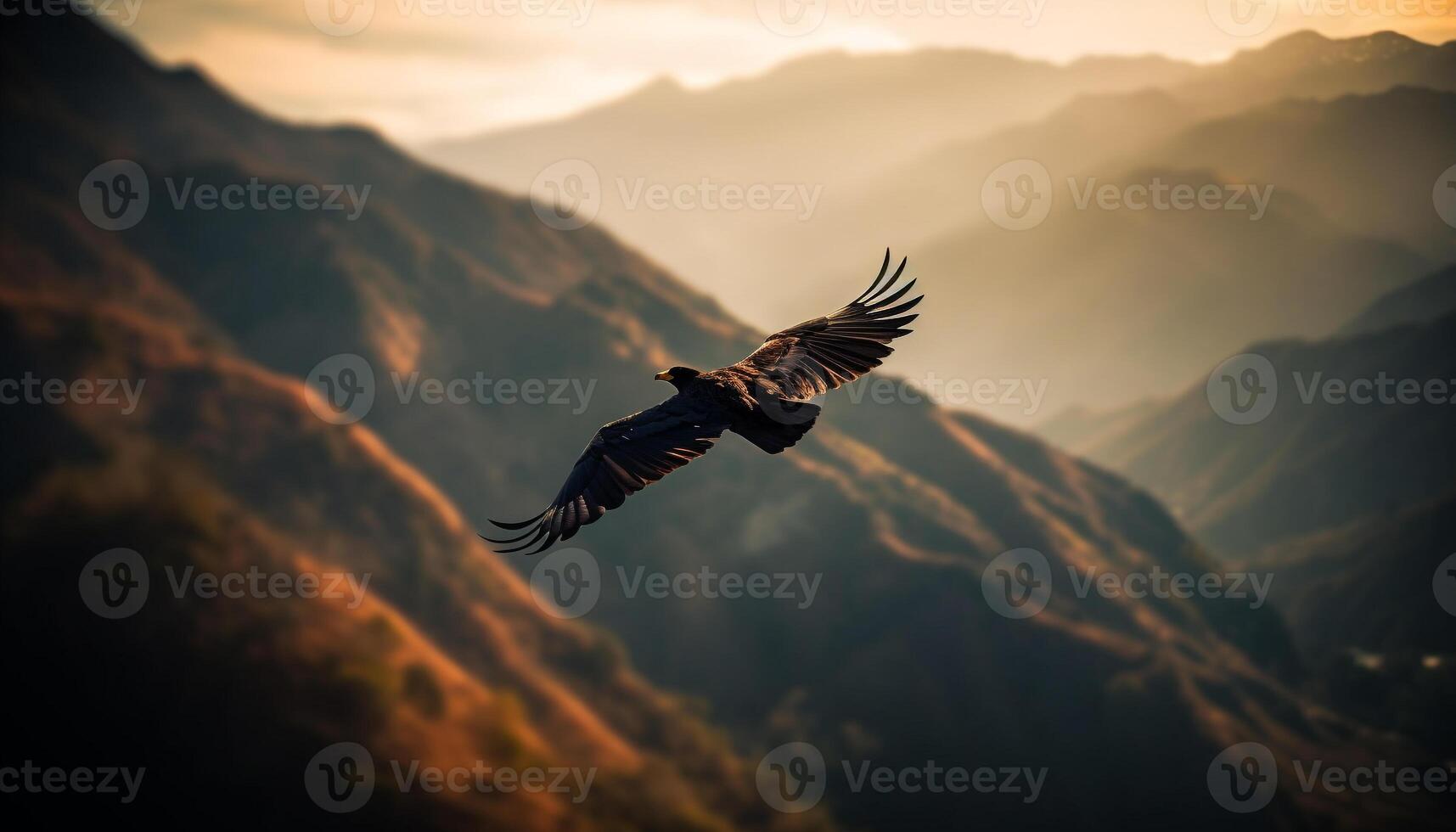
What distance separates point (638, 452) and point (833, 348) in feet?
15.5

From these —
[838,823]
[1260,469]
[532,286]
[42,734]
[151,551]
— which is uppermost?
[1260,469]

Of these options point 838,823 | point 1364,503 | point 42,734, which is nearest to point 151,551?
point 42,734

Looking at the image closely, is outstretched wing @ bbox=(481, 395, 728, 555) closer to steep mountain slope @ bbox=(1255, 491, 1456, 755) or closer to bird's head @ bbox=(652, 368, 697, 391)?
bird's head @ bbox=(652, 368, 697, 391)

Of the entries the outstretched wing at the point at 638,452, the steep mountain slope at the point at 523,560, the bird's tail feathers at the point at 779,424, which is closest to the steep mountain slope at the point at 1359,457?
the steep mountain slope at the point at 523,560

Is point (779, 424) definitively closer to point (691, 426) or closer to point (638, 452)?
point (691, 426)

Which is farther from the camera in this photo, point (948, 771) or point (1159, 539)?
point (1159, 539)

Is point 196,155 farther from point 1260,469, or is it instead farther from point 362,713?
point 1260,469

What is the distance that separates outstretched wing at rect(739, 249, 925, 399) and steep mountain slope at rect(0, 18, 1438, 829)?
42.0 metres

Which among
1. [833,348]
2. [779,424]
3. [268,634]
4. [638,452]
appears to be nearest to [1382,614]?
[268,634]

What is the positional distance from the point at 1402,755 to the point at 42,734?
402ft

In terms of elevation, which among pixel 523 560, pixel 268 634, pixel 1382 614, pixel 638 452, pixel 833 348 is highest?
pixel 1382 614

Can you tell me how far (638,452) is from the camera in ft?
47.6

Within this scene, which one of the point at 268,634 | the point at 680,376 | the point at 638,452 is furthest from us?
the point at 268,634

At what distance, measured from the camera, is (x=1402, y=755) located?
10125 cm
